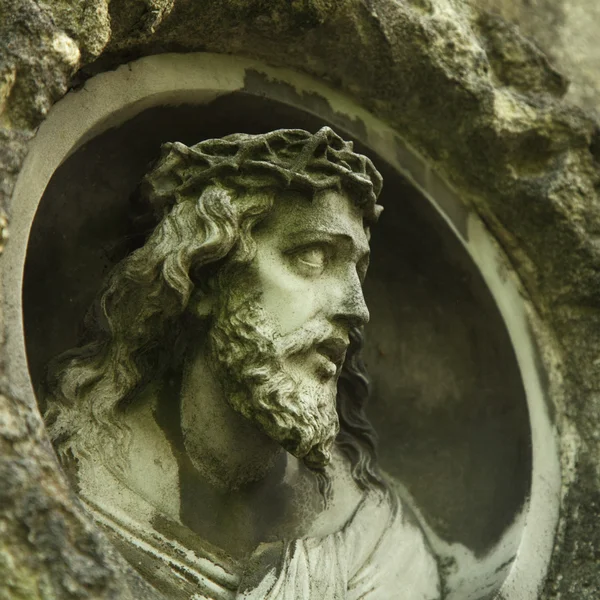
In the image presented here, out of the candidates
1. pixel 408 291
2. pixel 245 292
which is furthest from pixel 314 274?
pixel 408 291

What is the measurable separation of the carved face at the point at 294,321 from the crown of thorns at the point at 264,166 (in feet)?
0.18

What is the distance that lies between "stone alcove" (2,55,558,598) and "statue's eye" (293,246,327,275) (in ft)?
1.80

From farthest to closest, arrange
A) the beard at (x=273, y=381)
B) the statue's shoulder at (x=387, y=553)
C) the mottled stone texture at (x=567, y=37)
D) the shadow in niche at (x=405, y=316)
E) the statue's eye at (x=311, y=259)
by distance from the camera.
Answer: the mottled stone texture at (x=567, y=37) < the shadow in niche at (x=405, y=316) < the statue's shoulder at (x=387, y=553) < the statue's eye at (x=311, y=259) < the beard at (x=273, y=381)

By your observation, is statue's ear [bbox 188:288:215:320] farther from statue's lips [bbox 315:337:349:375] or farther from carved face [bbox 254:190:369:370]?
statue's lips [bbox 315:337:349:375]

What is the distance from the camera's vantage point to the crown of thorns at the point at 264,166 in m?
2.70

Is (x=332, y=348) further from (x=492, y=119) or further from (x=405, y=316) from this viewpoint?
(x=492, y=119)

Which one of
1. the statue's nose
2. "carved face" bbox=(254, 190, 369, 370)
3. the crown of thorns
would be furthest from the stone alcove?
the statue's nose

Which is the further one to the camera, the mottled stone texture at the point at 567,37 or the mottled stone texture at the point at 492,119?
the mottled stone texture at the point at 567,37

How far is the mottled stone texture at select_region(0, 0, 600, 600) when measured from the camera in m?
2.83

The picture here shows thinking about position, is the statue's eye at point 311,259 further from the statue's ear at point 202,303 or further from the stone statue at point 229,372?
the statue's ear at point 202,303

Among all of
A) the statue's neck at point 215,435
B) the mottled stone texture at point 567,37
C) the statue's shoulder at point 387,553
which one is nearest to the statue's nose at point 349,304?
the statue's neck at point 215,435

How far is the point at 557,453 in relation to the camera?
3.01 m

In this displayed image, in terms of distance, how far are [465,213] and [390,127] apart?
32 cm

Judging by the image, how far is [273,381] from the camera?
257 centimetres
